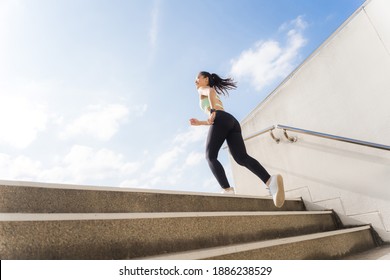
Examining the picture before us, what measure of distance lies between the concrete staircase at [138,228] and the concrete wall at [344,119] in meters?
0.59

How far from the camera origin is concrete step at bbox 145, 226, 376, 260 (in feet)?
4.64

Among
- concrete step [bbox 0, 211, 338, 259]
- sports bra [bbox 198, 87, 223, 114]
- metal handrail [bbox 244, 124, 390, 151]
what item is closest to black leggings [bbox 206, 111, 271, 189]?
sports bra [bbox 198, 87, 223, 114]

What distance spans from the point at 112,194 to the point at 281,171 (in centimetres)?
243

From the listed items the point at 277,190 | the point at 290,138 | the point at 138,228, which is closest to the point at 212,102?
the point at 277,190

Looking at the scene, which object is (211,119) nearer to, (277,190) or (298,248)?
(277,190)

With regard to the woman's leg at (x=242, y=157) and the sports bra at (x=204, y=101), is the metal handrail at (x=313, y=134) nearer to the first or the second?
the woman's leg at (x=242, y=157)

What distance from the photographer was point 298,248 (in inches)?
73.5

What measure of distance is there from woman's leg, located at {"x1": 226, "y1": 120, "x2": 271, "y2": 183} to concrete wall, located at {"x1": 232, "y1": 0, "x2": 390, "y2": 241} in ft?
3.36

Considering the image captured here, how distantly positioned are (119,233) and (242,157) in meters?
1.56

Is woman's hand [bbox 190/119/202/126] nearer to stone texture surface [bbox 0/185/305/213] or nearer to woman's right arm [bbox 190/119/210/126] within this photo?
woman's right arm [bbox 190/119/210/126]

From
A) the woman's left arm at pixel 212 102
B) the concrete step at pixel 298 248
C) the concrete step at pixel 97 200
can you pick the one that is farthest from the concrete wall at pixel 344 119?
the concrete step at pixel 97 200

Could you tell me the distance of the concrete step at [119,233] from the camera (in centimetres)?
110
